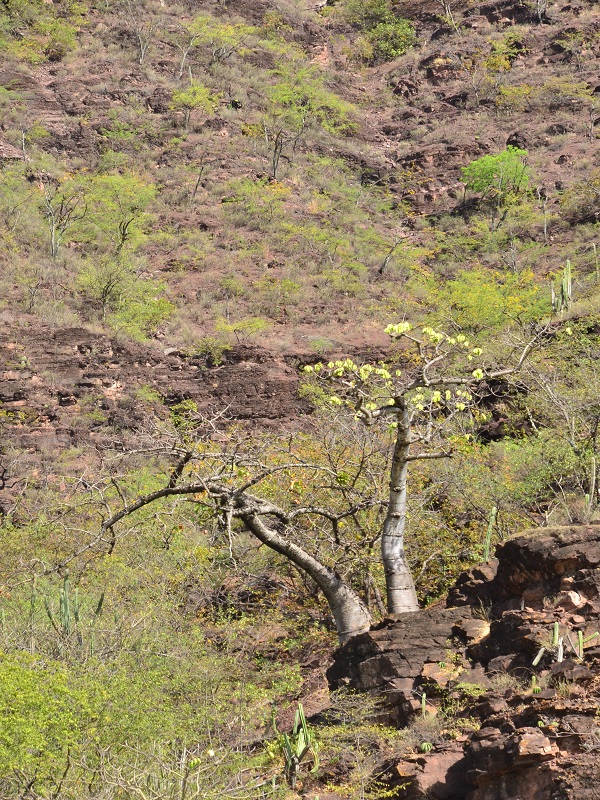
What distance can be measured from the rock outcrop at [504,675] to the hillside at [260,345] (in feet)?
0.76

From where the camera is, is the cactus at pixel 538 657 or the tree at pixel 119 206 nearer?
the cactus at pixel 538 657

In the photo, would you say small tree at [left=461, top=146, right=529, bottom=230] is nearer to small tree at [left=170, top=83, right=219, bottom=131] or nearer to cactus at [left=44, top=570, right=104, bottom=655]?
small tree at [left=170, top=83, right=219, bottom=131]

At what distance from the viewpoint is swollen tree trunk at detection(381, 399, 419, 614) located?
1261 cm

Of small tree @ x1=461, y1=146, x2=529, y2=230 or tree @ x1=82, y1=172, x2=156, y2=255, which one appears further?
small tree @ x1=461, y1=146, x2=529, y2=230

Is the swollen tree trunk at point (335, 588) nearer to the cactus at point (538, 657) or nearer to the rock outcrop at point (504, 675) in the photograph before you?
the rock outcrop at point (504, 675)

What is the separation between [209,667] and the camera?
14.9 metres

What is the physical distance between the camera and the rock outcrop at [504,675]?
859 cm

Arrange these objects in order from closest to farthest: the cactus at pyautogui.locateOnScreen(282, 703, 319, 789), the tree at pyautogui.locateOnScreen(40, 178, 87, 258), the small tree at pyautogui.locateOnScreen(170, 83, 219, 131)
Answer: the cactus at pyautogui.locateOnScreen(282, 703, 319, 789) < the tree at pyautogui.locateOnScreen(40, 178, 87, 258) < the small tree at pyautogui.locateOnScreen(170, 83, 219, 131)

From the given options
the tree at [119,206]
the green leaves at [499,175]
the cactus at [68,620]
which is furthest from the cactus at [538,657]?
the green leaves at [499,175]

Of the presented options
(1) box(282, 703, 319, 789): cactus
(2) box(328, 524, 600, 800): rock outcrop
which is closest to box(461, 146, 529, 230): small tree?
(2) box(328, 524, 600, 800): rock outcrop

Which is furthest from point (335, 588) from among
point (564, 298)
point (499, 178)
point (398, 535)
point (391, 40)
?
point (391, 40)

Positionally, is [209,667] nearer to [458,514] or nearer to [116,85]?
[458,514]

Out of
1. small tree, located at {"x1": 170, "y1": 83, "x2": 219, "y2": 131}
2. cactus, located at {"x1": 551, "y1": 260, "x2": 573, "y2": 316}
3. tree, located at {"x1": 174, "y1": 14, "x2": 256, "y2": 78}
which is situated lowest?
cactus, located at {"x1": 551, "y1": 260, "x2": 573, "y2": 316}

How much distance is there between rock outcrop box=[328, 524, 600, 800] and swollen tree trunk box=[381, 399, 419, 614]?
81 cm
